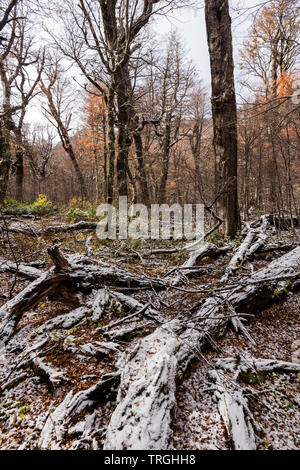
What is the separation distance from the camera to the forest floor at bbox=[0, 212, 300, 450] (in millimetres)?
1376

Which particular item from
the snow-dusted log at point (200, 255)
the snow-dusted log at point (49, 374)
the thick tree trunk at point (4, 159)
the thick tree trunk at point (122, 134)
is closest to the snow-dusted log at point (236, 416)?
the snow-dusted log at point (49, 374)

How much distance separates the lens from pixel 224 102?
18.1ft

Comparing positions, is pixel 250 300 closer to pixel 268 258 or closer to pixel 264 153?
pixel 268 258

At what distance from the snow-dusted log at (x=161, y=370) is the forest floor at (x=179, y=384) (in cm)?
14

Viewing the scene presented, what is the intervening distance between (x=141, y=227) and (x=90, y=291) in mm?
5161

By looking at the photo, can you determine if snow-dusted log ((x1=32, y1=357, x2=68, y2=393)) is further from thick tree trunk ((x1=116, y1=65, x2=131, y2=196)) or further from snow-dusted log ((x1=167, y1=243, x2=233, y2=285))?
thick tree trunk ((x1=116, y1=65, x2=131, y2=196))

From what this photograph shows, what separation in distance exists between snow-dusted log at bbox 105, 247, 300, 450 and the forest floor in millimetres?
137

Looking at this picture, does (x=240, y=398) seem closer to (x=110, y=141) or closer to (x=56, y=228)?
(x=110, y=141)

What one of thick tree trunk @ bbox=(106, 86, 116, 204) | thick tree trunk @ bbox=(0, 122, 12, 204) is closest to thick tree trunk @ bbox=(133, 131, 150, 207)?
thick tree trunk @ bbox=(106, 86, 116, 204)

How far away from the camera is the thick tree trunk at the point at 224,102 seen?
17.8 ft

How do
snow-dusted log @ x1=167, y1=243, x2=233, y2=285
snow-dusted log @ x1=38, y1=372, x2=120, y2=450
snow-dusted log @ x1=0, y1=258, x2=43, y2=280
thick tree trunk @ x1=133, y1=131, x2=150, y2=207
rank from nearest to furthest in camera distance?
snow-dusted log @ x1=38, y1=372, x2=120, y2=450 < snow-dusted log @ x1=0, y1=258, x2=43, y2=280 < snow-dusted log @ x1=167, y1=243, x2=233, y2=285 < thick tree trunk @ x1=133, y1=131, x2=150, y2=207

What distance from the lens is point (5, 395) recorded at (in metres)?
1.74

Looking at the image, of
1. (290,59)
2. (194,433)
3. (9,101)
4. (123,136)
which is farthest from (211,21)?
(290,59)

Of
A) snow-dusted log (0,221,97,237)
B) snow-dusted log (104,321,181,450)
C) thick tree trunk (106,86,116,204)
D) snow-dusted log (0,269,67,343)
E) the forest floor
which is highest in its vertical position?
thick tree trunk (106,86,116,204)
